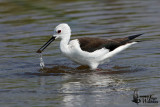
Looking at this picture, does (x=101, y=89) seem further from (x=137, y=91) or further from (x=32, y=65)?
(x=32, y=65)

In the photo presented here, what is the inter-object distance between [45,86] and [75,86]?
23.3 inches

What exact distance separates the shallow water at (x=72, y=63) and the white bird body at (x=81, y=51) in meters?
0.24

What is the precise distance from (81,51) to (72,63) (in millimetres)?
1161

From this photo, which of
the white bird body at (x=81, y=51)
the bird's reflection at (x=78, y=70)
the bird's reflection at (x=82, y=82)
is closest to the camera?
the bird's reflection at (x=82, y=82)

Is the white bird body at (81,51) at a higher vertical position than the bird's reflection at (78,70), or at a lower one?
higher

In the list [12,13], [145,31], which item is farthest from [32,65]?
[12,13]

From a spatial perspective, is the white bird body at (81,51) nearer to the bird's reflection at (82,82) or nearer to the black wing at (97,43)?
the black wing at (97,43)

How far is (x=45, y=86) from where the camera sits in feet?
29.3

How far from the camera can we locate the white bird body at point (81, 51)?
1029cm

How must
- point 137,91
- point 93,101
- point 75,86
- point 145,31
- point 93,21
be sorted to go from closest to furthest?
point 93,101 < point 137,91 < point 75,86 < point 145,31 < point 93,21

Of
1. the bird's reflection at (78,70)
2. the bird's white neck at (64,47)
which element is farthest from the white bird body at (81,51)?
the bird's reflection at (78,70)

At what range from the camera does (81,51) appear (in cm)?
1025

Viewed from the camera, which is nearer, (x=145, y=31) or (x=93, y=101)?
(x=93, y=101)

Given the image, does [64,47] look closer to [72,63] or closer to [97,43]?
[97,43]
